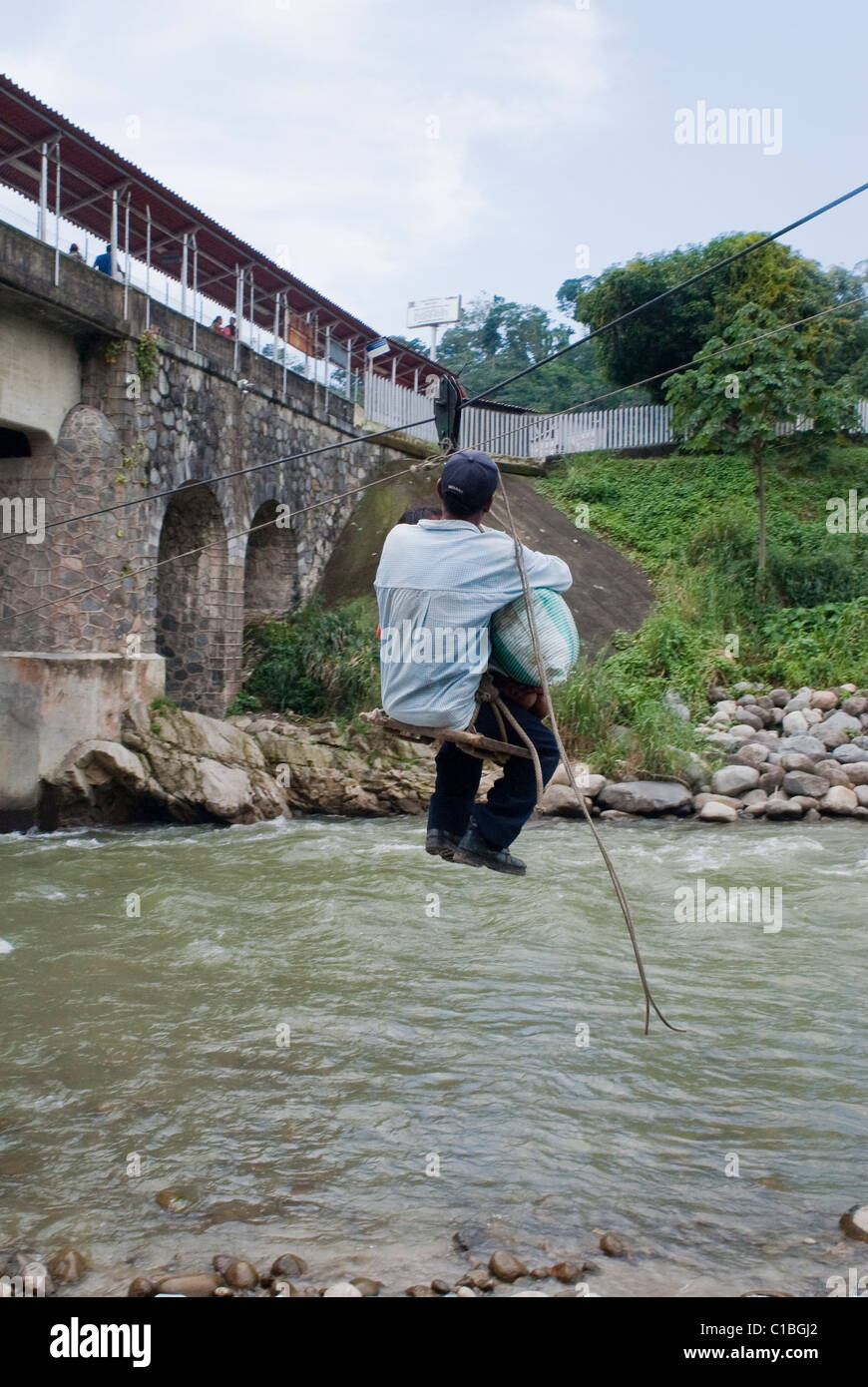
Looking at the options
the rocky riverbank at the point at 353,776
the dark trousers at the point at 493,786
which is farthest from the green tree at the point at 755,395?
the dark trousers at the point at 493,786

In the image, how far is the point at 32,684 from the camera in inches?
492

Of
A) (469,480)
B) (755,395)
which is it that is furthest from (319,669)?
(469,480)

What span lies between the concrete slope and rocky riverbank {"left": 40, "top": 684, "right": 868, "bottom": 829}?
13.8 feet

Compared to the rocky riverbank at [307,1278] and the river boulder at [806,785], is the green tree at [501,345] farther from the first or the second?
the rocky riverbank at [307,1278]

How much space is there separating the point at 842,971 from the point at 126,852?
6.73 meters

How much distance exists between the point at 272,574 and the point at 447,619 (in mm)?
15010

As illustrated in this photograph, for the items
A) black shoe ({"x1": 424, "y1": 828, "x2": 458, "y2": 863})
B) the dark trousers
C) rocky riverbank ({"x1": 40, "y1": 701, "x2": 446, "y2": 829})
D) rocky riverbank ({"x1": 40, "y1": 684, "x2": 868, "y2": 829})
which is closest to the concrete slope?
rocky riverbank ({"x1": 40, "y1": 684, "x2": 868, "y2": 829})

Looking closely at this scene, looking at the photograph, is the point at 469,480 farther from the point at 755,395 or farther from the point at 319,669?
the point at 755,395

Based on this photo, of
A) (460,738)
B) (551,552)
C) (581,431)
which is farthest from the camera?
(581,431)

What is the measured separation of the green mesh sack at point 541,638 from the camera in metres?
4.62

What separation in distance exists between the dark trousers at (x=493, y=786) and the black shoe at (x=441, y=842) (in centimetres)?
2

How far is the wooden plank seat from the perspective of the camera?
4570 millimetres

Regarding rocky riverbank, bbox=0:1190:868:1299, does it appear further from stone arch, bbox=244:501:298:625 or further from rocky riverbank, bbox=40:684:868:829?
stone arch, bbox=244:501:298:625

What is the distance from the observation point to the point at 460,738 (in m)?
4.56
